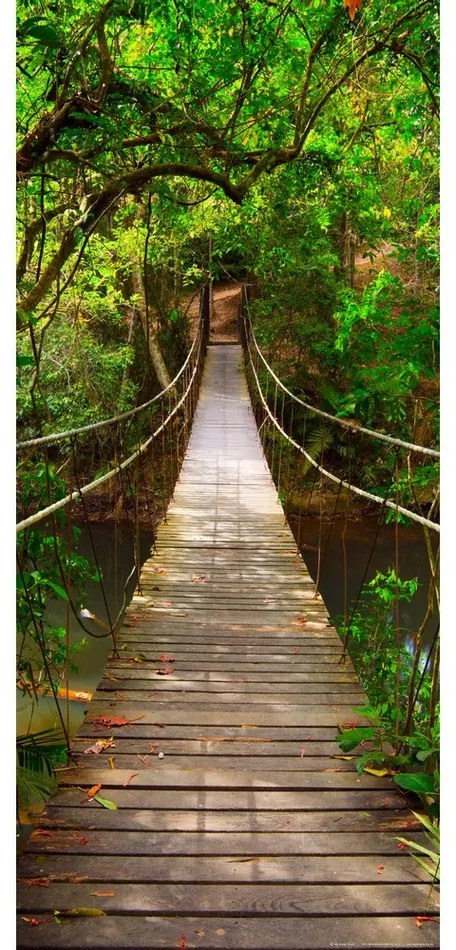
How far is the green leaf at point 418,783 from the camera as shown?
148 centimetres

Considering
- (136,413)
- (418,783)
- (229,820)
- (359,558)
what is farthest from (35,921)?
(359,558)

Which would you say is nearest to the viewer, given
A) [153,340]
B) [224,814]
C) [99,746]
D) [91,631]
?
[224,814]

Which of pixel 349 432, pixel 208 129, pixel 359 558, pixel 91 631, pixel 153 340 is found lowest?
pixel 91 631

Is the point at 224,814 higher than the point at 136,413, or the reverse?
the point at 136,413

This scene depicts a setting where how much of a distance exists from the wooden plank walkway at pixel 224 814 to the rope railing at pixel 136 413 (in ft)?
2.17

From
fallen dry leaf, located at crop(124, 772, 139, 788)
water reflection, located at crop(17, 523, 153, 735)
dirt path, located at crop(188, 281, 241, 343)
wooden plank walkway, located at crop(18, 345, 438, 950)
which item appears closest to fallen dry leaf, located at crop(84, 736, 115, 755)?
wooden plank walkway, located at crop(18, 345, 438, 950)

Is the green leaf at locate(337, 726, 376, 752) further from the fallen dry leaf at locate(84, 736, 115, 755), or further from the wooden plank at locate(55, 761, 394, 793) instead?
the fallen dry leaf at locate(84, 736, 115, 755)

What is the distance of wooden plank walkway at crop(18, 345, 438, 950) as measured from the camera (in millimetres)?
1221

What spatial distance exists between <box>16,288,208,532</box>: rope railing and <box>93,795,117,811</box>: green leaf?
2.17 ft

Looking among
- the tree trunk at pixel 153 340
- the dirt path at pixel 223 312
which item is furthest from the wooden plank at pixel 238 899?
the dirt path at pixel 223 312

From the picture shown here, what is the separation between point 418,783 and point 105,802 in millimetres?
713

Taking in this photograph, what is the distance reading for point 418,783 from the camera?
1.50 m

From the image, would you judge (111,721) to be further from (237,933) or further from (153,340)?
(153,340)

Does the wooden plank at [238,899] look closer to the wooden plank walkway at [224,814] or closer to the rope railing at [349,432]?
the wooden plank walkway at [224,814]
